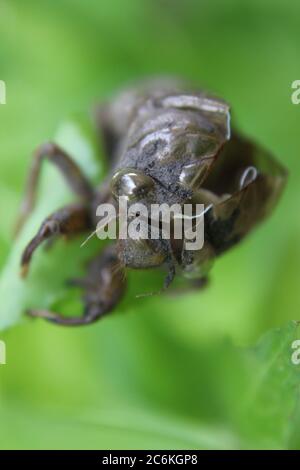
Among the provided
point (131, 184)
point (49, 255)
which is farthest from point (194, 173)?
point (49, 255)

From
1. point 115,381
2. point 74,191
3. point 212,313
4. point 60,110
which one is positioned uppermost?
point 60,110

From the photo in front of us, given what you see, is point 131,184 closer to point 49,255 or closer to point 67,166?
point 49,255

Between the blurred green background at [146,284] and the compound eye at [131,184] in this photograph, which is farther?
the blurred green background at [146,284]

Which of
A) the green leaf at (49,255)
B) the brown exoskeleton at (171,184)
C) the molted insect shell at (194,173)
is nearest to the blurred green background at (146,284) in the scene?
the green leaf at (49,255)

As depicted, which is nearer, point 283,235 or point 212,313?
point 212,313

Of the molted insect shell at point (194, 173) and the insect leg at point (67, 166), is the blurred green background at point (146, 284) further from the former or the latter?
the molted insect shell at point (194, 173)
